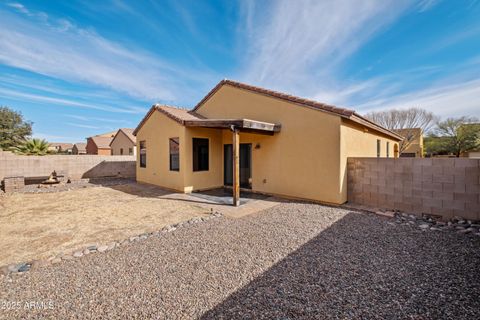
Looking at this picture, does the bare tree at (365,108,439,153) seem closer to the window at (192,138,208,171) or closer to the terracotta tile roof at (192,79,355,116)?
the terracotta tile roof at (192,79,355,116)

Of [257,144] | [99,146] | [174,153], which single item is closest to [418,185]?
[257,144]

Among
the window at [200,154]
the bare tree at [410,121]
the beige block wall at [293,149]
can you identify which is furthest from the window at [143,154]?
the bare tree at [410,121]

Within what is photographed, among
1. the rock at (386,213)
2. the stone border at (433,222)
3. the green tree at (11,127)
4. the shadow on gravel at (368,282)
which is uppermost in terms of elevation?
the green tree at (11,127)

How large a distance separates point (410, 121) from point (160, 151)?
35.0 metres

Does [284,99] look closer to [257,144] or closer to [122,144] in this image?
[257,144]

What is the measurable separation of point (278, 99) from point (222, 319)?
8534 mm

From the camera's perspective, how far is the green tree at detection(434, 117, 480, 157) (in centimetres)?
2727

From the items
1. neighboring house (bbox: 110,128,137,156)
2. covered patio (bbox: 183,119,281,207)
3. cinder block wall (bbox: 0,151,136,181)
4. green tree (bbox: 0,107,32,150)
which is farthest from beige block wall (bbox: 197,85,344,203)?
green tree (bbox: 0,107,32,150)

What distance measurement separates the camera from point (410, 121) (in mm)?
29453

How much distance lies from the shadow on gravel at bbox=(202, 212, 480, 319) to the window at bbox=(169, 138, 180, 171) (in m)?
8.30

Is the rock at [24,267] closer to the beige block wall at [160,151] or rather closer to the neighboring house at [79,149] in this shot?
the beige block wall at [160,151]

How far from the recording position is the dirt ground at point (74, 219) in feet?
14.9

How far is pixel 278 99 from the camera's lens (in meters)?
9.23

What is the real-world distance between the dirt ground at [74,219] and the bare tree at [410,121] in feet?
108
